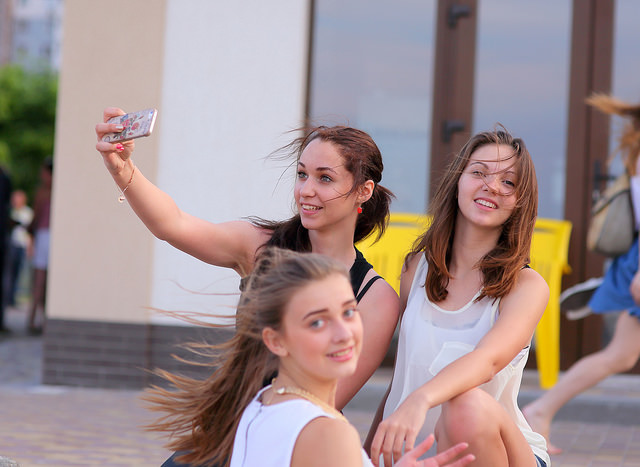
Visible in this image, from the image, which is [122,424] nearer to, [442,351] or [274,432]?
[442,351]

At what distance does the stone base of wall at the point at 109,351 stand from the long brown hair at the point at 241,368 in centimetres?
353

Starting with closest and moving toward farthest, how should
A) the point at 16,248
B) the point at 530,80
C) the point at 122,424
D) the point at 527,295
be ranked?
the point at 527,295 → the point at 122,424 → the point at 530,80 → the point at 16,248

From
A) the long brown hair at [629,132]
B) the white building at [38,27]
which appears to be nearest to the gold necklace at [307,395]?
the long brown hair at [629,132]

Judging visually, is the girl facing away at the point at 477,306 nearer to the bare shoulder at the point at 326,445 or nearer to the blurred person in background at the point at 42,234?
the bare shoulder at the point at 326,445

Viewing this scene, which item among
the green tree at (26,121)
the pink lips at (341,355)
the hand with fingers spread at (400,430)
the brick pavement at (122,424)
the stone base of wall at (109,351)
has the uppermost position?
the green tree at (26,121)

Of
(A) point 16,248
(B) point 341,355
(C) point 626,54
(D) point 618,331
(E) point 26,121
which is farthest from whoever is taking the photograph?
(E) point 26,121

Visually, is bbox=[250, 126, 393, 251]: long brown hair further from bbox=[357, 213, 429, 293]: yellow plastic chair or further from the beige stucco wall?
bbox=[357, 213, 429, 293]: yellow plastic chair

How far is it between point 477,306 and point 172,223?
0.95 metres

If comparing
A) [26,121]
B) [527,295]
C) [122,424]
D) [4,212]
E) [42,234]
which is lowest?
[122,424]

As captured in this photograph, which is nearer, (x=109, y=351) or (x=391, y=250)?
(x=109, y=351)

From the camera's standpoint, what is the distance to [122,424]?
15.8 ft

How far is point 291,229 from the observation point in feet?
9.07

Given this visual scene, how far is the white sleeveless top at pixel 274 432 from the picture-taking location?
5.92 ft

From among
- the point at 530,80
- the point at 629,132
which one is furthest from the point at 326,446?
the point at 530,80
